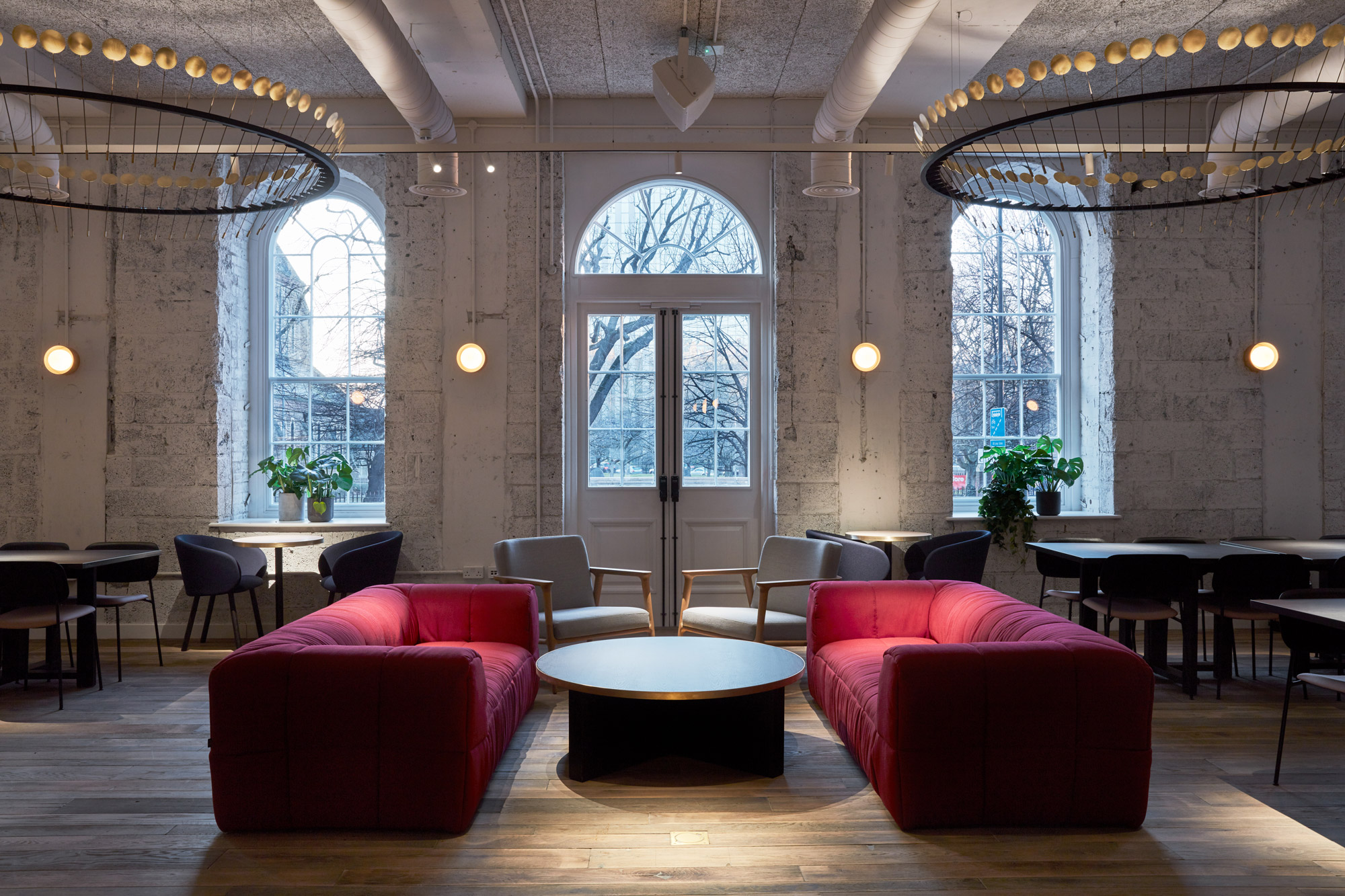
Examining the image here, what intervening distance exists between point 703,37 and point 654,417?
2978 mm

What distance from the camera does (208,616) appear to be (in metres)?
6.83

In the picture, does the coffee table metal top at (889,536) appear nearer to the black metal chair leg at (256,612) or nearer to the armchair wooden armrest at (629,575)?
the armchair wooden armrest at (629,575)

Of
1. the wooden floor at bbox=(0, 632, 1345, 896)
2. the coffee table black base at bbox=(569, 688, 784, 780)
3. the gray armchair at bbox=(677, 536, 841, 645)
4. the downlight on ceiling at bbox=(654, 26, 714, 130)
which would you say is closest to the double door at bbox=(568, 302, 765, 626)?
the gray armchair at bbox=(677, 536, 841, 645)

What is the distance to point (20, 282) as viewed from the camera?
7.36 metres

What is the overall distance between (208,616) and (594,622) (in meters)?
3.27

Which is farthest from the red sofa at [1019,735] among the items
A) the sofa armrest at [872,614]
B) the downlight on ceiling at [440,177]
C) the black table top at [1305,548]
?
the downlight on ceiling at [440,177]

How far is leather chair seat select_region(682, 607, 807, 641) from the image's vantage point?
553 cm

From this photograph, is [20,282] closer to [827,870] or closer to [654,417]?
[654,417]

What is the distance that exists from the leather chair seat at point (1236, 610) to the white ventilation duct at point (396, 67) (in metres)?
5.43

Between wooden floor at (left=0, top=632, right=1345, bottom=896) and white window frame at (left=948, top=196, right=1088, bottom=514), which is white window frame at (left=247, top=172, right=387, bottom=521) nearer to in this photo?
wooden floor at (left=0, top=632, right=1345, bottom=896)

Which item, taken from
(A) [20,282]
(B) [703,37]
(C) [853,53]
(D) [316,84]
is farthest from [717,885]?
(A) [20,282]

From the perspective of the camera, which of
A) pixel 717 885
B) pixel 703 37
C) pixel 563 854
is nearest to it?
pixel 717 885

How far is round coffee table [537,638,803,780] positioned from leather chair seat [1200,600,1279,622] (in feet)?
9.53

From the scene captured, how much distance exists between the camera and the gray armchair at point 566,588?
5.55m
